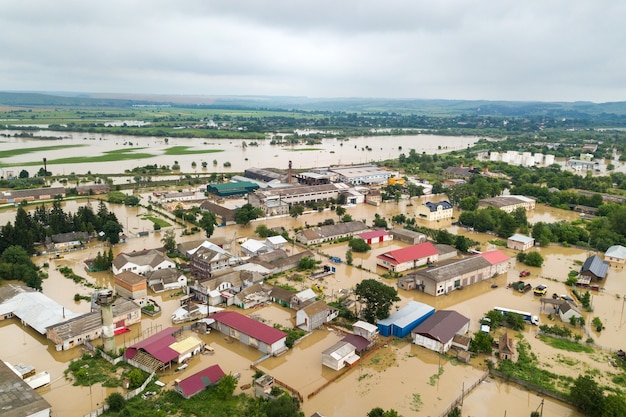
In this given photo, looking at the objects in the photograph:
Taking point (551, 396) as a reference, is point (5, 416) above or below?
above

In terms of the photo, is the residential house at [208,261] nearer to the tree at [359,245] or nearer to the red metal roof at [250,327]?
the red metal roof at [250,327]

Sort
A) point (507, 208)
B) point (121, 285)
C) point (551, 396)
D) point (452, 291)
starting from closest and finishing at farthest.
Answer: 1. point (551, 396)
2. point (121, 285)
3. point (452, 291)
4. point (507, 208)

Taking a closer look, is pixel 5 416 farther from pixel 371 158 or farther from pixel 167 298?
pixel 371 158

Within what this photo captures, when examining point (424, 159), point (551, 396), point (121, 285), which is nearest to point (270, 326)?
point (121, 285)

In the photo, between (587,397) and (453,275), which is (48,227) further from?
(587,397)

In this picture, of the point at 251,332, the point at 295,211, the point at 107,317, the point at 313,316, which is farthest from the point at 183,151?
the point at 251,332

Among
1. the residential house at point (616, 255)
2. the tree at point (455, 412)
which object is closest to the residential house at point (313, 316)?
the tree at point (455, 412)
